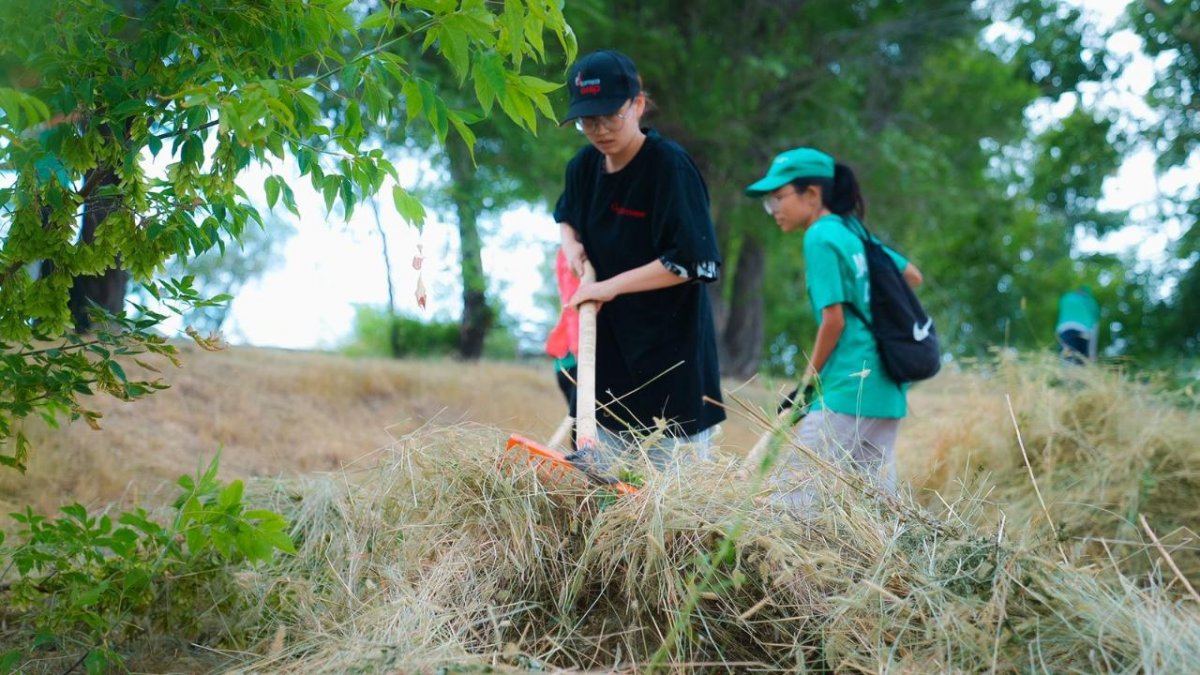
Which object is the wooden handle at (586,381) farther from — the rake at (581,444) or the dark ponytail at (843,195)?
the dark ponytail at (843,195)

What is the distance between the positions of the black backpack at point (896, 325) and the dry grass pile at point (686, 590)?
1.17m

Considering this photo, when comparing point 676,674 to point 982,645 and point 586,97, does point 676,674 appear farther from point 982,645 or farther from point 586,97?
point 586,97

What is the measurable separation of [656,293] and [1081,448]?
10.2ft

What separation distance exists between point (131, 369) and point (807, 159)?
4254mm

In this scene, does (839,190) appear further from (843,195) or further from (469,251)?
(469,251)

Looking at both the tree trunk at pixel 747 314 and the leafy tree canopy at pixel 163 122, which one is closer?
the leafy tree canopy at pixel 163 122

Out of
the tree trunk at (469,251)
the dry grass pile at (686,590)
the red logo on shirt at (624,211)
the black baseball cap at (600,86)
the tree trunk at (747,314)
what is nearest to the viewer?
the dry grass pile at (686,590)

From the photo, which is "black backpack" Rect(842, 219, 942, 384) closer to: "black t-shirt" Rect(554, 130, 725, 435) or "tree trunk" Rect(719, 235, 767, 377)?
"black t-shirt" Rect(554, 130, 725, 435)

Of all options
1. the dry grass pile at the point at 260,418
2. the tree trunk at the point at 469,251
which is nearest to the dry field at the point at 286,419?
the dry grass pile at the point at 260,418

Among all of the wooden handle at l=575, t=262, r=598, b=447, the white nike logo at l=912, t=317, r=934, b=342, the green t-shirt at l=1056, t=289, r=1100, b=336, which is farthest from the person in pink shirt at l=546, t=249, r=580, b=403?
the green t-shirt at l=1056, t=289, r=1100, b=336

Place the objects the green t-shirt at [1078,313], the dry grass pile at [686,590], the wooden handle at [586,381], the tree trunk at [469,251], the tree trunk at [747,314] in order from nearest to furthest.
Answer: the dry grass pile at [686,590], the wooden handle at [586,381], the tree trunk at [469,251], the green t-shirt at [1078,313], the tree trunk at [747,314]

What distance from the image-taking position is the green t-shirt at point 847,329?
3.96m

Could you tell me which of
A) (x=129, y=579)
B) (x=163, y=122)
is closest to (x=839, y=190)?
(x=163, y=122)

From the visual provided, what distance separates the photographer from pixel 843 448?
2992 mm
